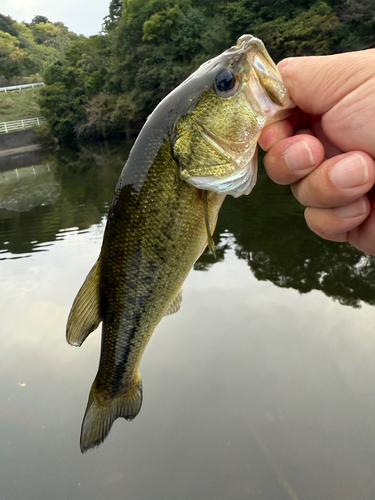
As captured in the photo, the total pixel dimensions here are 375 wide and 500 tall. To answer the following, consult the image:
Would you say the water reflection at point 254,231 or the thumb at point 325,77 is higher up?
the thumb at point 325,77

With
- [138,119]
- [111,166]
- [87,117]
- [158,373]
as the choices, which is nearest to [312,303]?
[158,373]

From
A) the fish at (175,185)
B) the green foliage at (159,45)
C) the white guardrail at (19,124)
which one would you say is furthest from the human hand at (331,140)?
the white guardrail at (19,124)

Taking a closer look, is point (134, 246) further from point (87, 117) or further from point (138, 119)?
point (87, 117)

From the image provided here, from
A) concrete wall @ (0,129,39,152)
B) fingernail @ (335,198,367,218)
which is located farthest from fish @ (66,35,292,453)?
concrete wall @ (0,129,39,152)

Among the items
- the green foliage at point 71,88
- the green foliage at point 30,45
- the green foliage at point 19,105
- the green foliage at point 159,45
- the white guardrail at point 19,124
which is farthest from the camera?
the green foliage at point 30,45

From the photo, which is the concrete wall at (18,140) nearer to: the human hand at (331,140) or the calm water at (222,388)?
the calm water at (222,388)

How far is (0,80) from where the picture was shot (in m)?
58.4

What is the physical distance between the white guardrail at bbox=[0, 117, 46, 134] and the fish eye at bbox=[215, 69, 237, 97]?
42344 millimetres

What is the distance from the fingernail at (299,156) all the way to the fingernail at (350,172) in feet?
0.46

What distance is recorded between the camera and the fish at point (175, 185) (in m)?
1.62

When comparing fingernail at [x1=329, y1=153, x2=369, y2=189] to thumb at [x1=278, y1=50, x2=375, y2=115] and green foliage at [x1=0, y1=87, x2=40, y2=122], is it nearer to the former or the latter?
thumb at [x1=278, y1=50, x2=375, y2=115]

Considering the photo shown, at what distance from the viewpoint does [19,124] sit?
4069 centimetres

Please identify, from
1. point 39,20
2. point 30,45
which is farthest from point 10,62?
point 39,20

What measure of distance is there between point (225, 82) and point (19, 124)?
45.9 m
